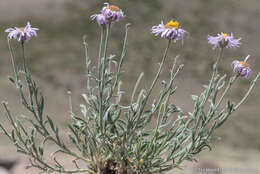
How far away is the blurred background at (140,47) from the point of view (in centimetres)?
408

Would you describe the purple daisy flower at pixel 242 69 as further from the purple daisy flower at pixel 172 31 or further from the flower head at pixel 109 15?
the flower head at pixel 109 15

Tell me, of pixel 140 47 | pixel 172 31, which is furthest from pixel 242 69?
pixel 140 47

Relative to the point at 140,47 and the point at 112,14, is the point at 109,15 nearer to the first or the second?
the point at 112,14

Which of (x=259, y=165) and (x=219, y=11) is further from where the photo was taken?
(x=219, y=11)

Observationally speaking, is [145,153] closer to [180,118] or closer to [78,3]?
[180,118]

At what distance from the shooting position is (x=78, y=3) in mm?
5008

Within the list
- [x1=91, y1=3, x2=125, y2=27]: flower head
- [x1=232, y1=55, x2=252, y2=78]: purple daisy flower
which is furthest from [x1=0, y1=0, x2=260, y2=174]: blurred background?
[x1=91, y1=3, x2=125, y2=27]: flower head

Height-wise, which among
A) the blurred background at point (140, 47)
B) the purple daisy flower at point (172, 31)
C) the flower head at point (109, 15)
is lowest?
the purple daisy flower at point (172, 31)

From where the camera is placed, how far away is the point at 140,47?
4715 millimetres

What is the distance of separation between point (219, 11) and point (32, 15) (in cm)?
230

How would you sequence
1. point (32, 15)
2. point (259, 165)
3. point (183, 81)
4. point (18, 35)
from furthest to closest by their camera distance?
point (32, 15) < point (183, 81) < point (259, 165) < point (18, 35)

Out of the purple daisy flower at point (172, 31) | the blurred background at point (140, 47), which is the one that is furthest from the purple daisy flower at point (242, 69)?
the blurred background at point (140, 47)

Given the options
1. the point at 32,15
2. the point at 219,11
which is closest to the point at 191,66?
the point at 219,11

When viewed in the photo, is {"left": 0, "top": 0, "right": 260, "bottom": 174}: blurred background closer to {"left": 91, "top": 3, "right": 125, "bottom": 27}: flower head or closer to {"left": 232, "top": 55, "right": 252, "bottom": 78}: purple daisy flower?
{"left": 232, "top": 55, "right": 252, "bottom": 78}: purple daisy flower
